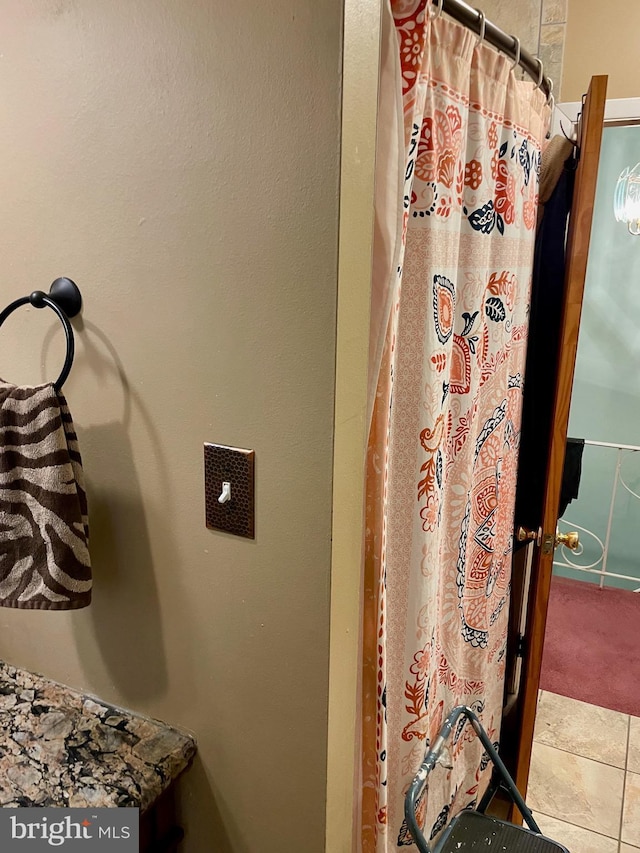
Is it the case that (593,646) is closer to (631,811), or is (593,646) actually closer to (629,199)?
(631,811)

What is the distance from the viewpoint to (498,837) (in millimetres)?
1421

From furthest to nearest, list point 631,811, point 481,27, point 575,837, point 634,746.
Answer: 1. point 634,746
2. point 631,811
3. point 575,837
4. point 481,27

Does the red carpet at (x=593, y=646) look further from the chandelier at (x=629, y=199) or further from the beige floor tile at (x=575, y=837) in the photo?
the chandelier at (x=629, y=199)

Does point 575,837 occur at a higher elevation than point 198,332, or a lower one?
lower

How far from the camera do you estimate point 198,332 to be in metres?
0.88

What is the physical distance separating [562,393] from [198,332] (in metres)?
1.03

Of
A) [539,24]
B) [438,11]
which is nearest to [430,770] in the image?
[438,11]

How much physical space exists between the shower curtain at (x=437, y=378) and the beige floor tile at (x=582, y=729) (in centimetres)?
85

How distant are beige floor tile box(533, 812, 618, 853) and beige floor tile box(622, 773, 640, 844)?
0.20 ft

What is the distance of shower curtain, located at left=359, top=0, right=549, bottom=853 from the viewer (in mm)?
983

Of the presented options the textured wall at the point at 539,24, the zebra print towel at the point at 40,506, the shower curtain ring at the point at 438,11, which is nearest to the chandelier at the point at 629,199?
the textured wall at the point at 539,24

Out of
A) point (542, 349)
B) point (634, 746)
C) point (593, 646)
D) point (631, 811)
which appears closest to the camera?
point (542, 349)

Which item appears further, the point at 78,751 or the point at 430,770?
the point at 430,770

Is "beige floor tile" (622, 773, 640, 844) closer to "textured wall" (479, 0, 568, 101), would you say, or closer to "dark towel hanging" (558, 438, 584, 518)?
"dark towel hanging" (558, 438, 584, 518)
